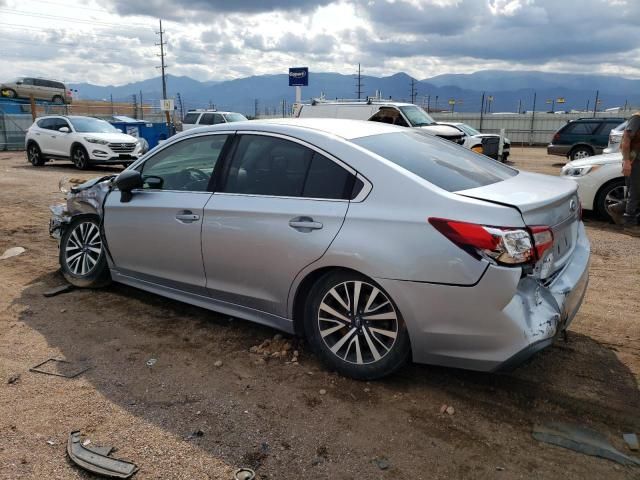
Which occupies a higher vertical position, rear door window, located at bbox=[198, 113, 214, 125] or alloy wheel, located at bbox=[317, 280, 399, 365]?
rear door window, located at bbox=[198, 113, 214, 125]

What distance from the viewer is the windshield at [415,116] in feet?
51.7

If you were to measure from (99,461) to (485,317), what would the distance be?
212 centimetres

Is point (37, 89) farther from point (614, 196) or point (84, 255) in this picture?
point (614, 196)

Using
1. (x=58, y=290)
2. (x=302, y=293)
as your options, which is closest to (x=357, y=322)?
(x=302, y=293)

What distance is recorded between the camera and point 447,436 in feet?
9.62

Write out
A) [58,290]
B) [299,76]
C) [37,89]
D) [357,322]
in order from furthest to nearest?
1. [37,89]
2. [299,76]
3. [58,290]
4. [357,322]

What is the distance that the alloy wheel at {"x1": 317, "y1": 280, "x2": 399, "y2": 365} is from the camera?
10.8ft

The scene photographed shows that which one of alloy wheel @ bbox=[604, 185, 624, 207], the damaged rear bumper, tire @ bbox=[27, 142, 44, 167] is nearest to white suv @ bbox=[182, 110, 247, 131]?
tire @ bbox=[27, 142, 44, 167]

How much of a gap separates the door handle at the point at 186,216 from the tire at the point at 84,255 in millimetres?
1262

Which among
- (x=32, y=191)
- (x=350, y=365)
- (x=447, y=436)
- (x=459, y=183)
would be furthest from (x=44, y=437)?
(x=32, y=191)

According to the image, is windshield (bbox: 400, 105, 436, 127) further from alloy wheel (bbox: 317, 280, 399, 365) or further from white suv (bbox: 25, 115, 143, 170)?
alloy wheel (bbox: 317, 280, 399, 365)

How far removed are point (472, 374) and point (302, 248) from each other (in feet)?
4.55

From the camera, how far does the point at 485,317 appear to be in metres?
2.92

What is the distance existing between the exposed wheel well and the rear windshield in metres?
0.78
